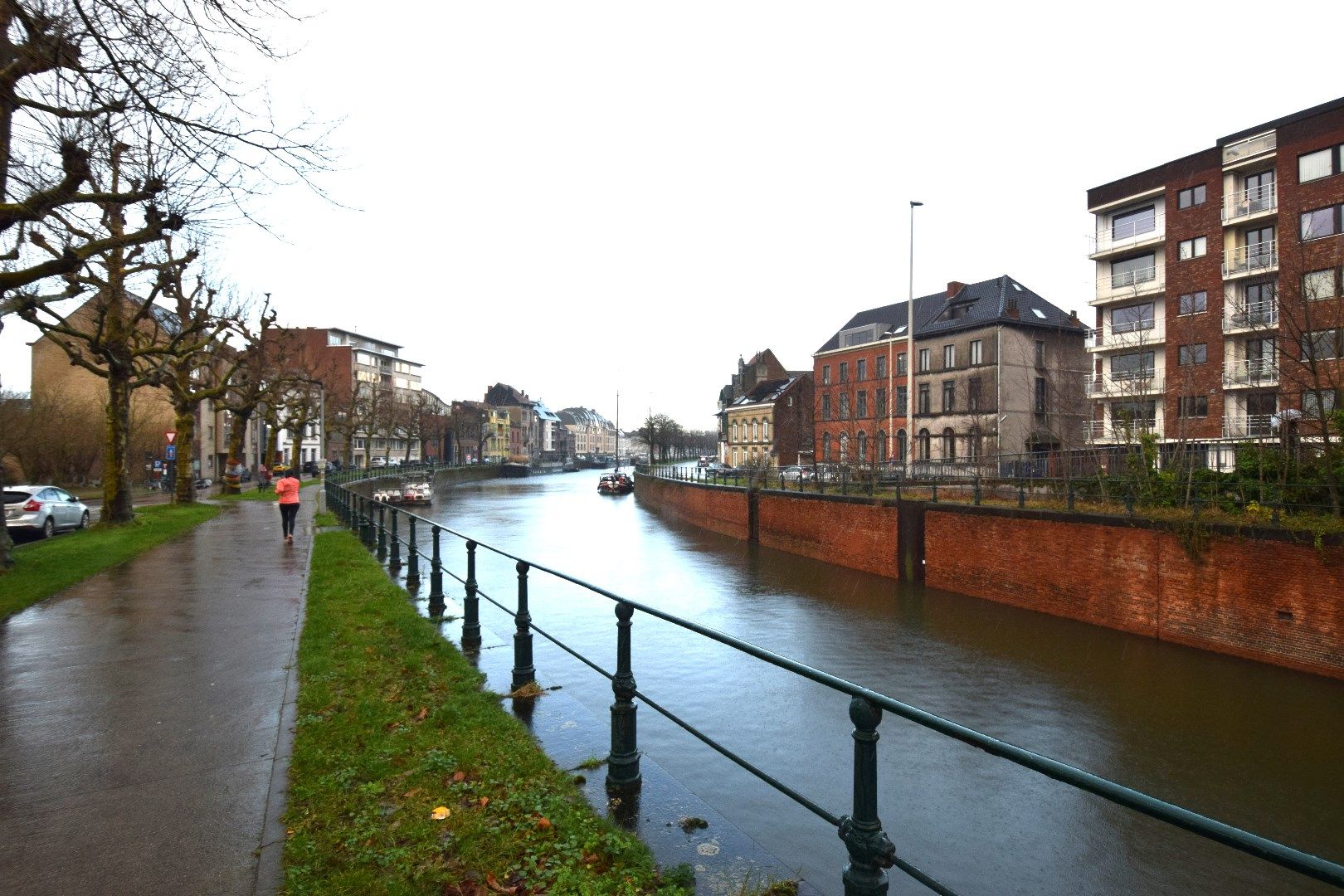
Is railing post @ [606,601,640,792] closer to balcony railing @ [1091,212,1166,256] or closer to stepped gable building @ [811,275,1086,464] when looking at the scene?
stepped gable building @ [811,275,1086,464]

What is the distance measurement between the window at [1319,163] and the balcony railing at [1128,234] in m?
5.48

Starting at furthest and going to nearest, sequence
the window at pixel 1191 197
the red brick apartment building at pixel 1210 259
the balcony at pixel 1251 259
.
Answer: the window at pixel 1191 197, the balcony at pixel 1251 259, the red brick apartment building at pixel 1210 259

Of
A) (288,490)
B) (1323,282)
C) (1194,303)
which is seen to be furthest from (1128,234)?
(288,490)

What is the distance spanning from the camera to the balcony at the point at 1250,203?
3100 cm

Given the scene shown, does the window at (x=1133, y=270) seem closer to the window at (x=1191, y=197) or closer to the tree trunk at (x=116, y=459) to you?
the window at (x=1191, y=197)

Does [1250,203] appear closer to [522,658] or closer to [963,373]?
[963,373]

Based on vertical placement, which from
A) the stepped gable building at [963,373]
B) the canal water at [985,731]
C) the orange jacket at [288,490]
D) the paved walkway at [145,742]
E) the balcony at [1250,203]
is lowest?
the canal water at [985,731]

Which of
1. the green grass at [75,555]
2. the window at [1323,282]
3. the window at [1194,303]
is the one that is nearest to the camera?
the green grass at [75,555]

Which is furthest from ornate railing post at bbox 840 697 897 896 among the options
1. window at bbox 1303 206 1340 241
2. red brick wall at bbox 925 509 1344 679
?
window at bbox 1303 206 1340 241

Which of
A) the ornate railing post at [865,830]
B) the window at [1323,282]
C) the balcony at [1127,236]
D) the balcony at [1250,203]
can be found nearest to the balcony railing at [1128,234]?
the balcony at [1127,236]

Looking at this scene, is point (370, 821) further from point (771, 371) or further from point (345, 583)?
point (771, 371)

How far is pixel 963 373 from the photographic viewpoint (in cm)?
4678

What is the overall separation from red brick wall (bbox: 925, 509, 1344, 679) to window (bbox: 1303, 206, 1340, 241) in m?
18.8

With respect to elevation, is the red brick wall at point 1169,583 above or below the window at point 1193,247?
below
